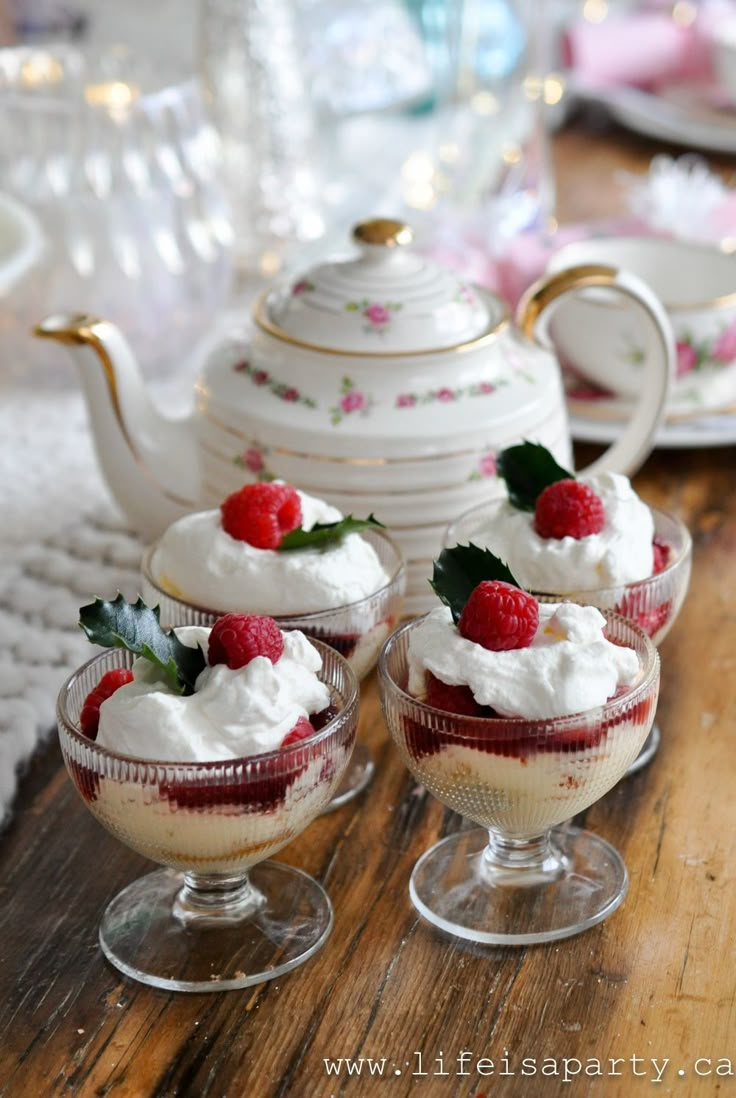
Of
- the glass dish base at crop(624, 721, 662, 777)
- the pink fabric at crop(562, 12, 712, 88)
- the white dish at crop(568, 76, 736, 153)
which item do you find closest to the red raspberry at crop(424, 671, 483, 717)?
the glass dish base at crop(624, 721, 662, 777)

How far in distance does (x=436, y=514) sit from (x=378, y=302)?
0.17 metres

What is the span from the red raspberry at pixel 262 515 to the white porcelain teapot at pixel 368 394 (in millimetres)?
144

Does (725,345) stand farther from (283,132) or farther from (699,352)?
(283,132)

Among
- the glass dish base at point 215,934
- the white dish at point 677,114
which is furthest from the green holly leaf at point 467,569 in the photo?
the white dish at point 677,114

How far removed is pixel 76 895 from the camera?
2.87 feet

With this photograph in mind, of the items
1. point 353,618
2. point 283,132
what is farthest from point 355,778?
point 283,132

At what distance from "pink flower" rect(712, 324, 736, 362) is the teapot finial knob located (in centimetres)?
39

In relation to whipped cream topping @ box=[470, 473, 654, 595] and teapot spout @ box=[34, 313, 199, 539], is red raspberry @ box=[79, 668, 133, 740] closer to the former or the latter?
whipped cream topping @ box=[470, 473, 654, 595]

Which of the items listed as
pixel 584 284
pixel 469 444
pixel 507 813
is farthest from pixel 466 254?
pixel 507 813

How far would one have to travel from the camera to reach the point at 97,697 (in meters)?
0.80

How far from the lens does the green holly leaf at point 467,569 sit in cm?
84

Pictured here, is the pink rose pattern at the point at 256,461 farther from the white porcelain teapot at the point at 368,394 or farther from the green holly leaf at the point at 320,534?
the green holly leaf at the point at 320,534

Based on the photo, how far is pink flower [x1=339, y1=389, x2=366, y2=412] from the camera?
1.09 meters

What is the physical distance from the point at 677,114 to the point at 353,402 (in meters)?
1.39
